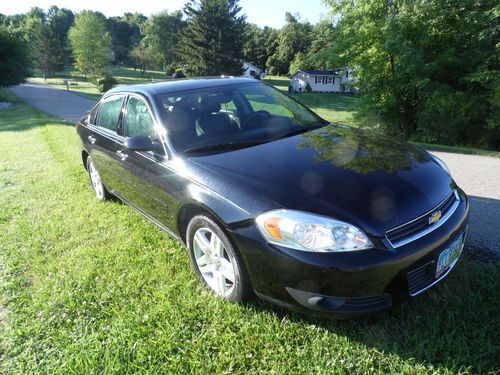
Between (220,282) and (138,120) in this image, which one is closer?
(220,282)

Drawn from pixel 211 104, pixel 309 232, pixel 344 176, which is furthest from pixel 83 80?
pixel 309 232

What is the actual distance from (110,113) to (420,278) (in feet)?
12.0

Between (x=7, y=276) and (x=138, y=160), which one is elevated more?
(x=138, y=160)

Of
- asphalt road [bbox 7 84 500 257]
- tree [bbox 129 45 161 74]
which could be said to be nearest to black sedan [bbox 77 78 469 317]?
asphalt road [bbox 7 84 500 257]

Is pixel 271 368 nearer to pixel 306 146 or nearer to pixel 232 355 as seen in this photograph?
pixel 232 355

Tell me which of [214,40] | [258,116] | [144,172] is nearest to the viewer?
[144,172]

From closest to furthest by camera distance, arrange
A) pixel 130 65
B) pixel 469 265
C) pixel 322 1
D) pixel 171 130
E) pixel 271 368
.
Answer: pixel 271 368 → pixel 469 265 → pixel 171 130 → pixel 322 1 → pixel 130 65

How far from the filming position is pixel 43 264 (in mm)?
3236

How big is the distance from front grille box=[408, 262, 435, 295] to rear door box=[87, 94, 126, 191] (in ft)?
9.96

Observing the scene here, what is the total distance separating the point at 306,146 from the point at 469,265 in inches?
63.0

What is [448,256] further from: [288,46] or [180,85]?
[288,46]

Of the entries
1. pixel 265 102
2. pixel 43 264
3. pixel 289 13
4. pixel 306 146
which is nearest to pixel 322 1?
pixel 265 102

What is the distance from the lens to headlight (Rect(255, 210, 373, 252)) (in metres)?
1.90

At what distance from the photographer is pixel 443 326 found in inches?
84.4
